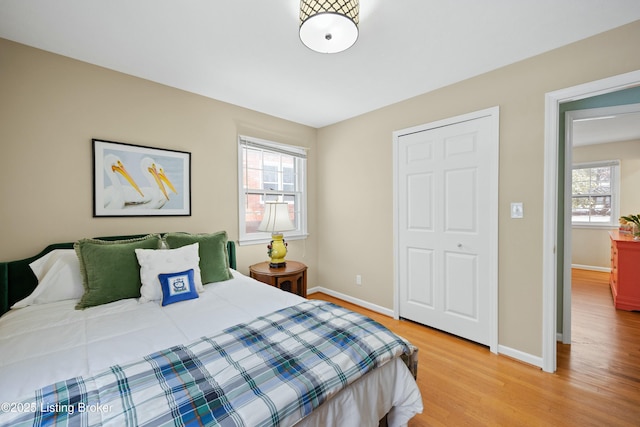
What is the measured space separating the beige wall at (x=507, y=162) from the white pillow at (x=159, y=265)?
78.8 inches

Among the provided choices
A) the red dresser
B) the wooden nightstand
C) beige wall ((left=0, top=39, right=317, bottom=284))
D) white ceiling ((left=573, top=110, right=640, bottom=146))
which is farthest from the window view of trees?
beige wall ((left=0, top=39, right=317, bottom=284))

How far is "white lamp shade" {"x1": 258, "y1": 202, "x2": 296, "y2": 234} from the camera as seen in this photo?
286cm

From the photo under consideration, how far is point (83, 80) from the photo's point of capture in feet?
6.95

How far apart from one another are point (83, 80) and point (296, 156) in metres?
2.19

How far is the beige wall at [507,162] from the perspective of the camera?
75.0 inches

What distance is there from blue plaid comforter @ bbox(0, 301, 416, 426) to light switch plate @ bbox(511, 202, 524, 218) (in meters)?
1.54

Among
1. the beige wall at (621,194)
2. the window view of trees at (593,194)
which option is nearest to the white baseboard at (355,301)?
Result: the beige wall at (621,194)

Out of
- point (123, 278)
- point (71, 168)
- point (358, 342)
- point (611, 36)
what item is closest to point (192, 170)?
point (71, 168)

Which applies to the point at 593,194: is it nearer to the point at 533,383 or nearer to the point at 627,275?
the point at 627,275

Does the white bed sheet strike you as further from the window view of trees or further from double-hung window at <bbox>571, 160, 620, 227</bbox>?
the window view of trees

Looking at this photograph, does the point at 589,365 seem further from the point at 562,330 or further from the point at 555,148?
the point at 555,148

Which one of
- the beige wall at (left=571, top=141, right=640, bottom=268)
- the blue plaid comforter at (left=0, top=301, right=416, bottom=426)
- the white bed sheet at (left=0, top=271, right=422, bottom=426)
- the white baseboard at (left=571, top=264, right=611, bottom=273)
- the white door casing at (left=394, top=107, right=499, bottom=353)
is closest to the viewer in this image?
the blue plaid comforter at (left=0, top=301, right=416, bottom=426)

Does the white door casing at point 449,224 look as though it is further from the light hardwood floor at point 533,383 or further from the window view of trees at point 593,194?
the window view of trees at point 593,194

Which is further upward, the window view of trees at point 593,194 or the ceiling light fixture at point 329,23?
the ceiling light fixture at point 329,23
